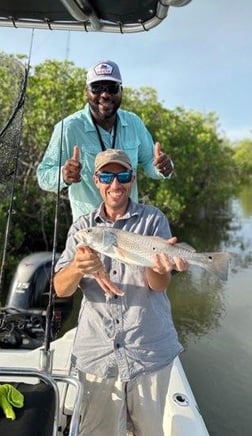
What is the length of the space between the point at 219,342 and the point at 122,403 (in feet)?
21.6

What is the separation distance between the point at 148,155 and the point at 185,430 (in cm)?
195

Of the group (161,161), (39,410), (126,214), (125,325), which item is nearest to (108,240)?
(126,214)

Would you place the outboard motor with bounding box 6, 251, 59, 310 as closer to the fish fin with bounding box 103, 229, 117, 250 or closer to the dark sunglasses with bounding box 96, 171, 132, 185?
the dark sunglasses with bounding box 96, 171, 132, 185

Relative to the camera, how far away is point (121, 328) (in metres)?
2.27

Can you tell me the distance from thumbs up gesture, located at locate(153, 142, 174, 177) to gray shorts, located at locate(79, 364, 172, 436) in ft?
4.26

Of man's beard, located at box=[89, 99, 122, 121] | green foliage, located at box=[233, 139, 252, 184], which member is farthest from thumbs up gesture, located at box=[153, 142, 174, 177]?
green foliage, located at box=[233, 139, 252, 184]

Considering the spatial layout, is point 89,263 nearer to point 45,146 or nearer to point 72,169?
point 72,169

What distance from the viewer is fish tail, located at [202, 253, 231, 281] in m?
2.18

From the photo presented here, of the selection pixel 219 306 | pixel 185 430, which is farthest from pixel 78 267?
pixel 219 306

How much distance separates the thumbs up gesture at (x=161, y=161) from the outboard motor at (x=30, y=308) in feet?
5.75

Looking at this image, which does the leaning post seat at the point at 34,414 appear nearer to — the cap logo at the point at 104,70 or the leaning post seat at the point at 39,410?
the leaning post seat at the point at 39,410

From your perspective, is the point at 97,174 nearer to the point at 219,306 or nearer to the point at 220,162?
the point at 219,306

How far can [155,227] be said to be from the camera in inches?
91.8

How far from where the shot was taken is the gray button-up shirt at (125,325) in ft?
7.38
